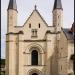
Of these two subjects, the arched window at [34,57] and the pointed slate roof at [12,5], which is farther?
the pointed slate roof at [12,5]

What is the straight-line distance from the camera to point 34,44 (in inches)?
2224

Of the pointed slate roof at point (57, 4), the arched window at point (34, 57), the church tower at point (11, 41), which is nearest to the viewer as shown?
the church tower at point (11, 41)

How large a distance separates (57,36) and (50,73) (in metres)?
6.77

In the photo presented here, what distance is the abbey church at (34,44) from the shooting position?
182 feet

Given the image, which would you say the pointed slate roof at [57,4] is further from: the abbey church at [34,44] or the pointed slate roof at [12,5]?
the pointed slate roof at [12,5]

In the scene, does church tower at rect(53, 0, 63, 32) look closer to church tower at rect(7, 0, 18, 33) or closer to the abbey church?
the abbey church

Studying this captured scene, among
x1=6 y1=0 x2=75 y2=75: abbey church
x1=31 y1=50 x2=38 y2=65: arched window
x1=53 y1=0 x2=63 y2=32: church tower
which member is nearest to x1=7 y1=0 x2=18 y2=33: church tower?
x1=6 y1=0 x2=75 y2=75: abbey church

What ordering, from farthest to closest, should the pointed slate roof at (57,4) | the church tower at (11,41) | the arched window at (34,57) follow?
1. the pointed slate roof at (57,4)
2. the arched window at (34,57)
3. the church tower at (11,41)

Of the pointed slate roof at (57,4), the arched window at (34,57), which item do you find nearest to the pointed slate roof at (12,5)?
the pointed slate roof at (57,4)

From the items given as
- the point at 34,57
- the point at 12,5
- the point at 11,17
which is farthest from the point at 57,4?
the point at 34,57

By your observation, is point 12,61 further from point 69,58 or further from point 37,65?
point 69,58

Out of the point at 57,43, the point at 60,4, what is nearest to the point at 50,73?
the point at 57,43

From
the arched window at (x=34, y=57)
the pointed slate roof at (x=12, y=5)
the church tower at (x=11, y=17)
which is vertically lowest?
the arched window at (x=34, y=57)

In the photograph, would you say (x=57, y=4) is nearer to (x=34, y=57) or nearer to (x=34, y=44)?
(x=34, y=44)
